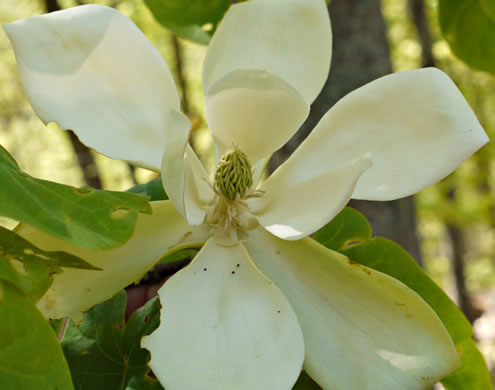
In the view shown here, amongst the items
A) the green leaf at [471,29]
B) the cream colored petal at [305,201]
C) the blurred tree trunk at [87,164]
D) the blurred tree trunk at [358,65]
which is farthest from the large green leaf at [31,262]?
the blurred tree trunk at [87,164]

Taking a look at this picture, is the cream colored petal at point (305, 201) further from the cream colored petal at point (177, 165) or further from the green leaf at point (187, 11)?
the green leaf at point (187, 11)

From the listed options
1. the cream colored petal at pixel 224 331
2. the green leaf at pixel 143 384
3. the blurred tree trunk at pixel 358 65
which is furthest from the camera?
the blurred tree trunk at pixel 358 65

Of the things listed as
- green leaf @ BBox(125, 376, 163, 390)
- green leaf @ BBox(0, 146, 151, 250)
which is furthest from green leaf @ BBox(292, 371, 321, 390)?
green leaf @ BBox(0, 146, 151, 250)

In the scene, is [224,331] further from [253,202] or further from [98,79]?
[98,79]

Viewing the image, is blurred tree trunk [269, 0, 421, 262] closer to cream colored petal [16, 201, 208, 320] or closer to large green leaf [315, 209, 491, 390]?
large green leaf [315, 209, 491, 390]

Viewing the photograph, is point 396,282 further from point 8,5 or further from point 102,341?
point 8,5

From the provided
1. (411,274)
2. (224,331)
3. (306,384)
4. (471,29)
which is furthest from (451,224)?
(224,331)

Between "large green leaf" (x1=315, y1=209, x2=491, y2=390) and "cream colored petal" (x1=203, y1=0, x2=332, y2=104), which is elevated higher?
"cream colored petal" (x1=203, y1=0, x2=332, y2=104)
